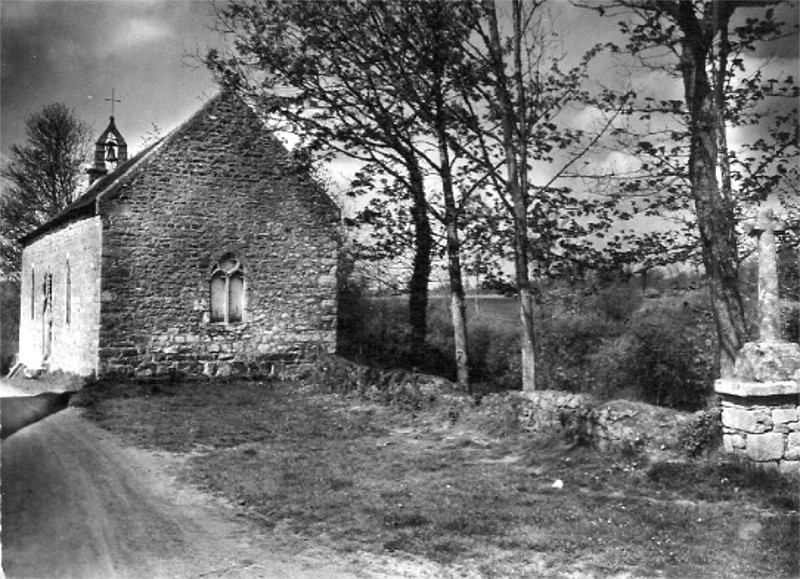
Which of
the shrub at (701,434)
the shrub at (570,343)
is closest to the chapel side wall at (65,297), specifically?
the shrub at (570,343)

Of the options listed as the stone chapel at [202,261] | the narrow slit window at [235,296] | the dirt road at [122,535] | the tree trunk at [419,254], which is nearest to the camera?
the dirt road at [122,535]

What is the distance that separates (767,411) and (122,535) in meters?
7.10

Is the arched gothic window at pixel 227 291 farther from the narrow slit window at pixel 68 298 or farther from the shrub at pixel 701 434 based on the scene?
the shrub at pixel 701 434

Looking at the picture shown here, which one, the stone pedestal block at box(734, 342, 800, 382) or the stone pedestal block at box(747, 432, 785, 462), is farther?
the stone pedestal block at box(734, 342, 800, 382)

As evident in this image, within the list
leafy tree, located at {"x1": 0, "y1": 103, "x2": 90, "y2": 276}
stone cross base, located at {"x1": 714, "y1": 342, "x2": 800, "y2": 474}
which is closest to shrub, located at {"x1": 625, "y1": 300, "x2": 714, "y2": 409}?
stone cross base, located at {"x1": 714, "y1": 342, "x2": 800, "y2": 474}

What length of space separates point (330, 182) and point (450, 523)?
23139mm

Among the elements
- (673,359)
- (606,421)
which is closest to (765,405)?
(606,421)

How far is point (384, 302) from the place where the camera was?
24844 millimetres

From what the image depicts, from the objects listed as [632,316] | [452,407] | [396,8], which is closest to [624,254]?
[452,407]

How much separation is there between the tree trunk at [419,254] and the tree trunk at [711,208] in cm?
654

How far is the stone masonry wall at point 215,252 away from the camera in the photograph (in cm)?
1706

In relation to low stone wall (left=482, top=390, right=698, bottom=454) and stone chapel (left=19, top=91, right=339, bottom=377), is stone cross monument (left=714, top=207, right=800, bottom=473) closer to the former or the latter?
low stone wall (left=482, top=390, right=698, bottom=454)

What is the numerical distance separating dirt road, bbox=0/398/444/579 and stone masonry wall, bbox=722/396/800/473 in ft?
14.8

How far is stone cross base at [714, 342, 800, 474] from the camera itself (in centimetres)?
796
